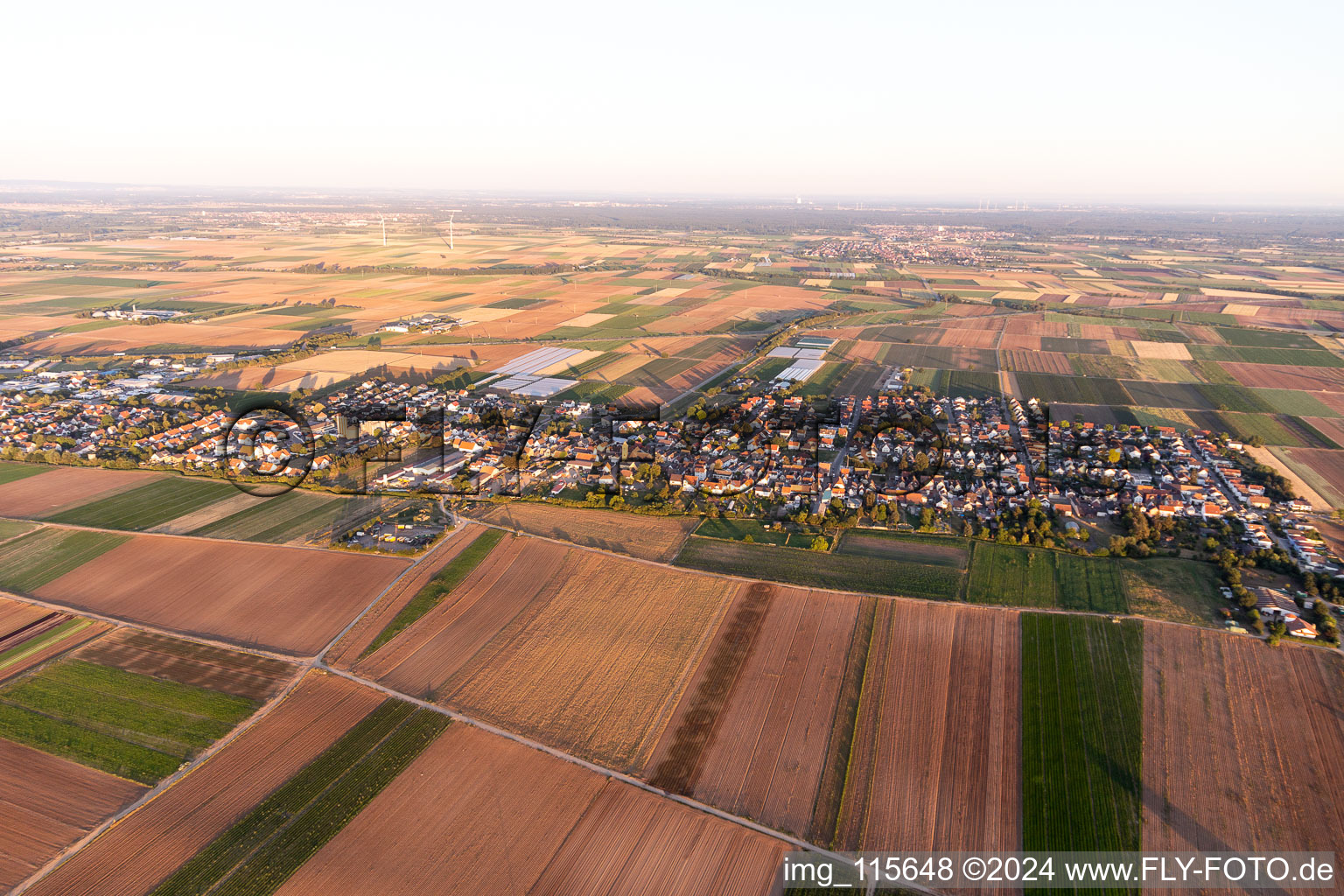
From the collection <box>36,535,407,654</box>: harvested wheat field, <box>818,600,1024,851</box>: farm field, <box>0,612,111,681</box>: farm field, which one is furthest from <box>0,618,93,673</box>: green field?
<box>818,600,1024,851</box>: farm field

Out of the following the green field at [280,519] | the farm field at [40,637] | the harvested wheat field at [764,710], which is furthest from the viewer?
the green field at [280,519]

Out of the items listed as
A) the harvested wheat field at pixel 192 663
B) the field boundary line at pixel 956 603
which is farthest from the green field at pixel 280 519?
the field boundary line at pixel 956 603

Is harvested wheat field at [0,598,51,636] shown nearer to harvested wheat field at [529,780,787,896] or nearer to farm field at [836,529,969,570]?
harvested wheat field at [529,780,787,896]

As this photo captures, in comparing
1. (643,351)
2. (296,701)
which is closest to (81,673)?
(296,701)

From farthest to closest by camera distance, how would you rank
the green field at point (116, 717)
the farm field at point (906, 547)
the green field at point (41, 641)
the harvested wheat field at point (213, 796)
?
the farm field at point (906, 547), the green field at point (41, 641), the green field at point (116, 717), the harvested wheat field at point (213, 796)

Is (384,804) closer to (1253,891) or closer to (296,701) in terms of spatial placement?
(296,701)

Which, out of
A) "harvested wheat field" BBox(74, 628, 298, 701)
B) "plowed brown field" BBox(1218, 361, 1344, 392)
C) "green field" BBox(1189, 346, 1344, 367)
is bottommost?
"harvested wheat field" BBox(74, 628, 298, 701)

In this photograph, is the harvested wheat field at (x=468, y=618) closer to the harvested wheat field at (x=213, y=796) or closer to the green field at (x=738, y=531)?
the harvested wheat field at (x=213, y=796)

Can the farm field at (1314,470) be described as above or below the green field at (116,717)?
above
